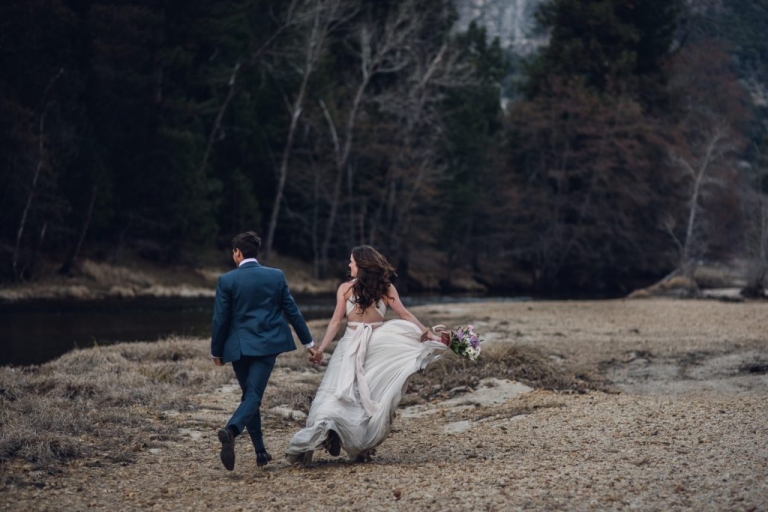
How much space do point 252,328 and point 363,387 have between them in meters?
1.15

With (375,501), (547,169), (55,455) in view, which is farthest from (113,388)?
(547,169)

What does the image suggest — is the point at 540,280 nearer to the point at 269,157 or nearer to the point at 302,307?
the point at 269,157

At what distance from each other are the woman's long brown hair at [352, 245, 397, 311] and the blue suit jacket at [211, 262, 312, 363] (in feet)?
2.08

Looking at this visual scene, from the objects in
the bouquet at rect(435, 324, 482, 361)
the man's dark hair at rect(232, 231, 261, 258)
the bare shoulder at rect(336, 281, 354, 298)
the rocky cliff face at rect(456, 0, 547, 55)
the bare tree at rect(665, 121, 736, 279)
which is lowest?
the bouquet at rect(435, 324, 482, 361)

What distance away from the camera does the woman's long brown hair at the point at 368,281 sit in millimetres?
8883

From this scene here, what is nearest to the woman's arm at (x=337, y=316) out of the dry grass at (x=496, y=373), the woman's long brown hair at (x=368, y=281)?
the woman's long brown hair at (x=368, y=281)

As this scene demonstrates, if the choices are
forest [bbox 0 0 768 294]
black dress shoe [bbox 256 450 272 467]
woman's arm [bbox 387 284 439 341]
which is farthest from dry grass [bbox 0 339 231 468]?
forest [bbox 0 0 768 294]

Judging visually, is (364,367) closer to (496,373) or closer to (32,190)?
(496,373)

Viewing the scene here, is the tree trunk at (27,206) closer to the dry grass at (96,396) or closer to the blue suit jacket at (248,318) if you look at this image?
the dry grass at (96,396)

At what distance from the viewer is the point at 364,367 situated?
28.9 feet

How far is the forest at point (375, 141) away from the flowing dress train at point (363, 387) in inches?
1024

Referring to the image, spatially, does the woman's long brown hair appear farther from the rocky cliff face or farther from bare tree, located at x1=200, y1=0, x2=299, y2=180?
the rocky cliff face

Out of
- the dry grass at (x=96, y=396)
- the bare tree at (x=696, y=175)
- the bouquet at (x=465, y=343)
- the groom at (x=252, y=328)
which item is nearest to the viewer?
the groom at (x=252, y=328)

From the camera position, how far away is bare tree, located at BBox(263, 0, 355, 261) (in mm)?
43375
